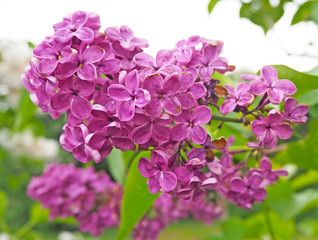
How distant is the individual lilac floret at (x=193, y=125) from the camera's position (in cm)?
39

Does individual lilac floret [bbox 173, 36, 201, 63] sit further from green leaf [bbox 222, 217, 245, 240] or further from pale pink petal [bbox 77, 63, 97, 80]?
green leaf [bbox 222, 217, 245, 240]

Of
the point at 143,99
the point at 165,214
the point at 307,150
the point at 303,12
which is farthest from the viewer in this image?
the point at 165,214

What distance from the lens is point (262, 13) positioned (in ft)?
3.78

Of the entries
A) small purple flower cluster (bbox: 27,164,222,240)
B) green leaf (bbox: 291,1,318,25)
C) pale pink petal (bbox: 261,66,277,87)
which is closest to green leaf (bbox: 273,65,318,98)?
pale pink petal (bbox: 261,66,277,87)

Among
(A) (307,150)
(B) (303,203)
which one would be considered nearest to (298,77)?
(A) (307,150)

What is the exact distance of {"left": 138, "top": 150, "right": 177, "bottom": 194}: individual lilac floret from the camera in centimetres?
39

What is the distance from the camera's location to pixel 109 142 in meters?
0.39

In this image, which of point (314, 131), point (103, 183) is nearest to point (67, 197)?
point (103, 183)

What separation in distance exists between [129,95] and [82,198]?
2.89 feet

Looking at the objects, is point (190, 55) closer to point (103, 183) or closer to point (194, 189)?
point (194, 189)

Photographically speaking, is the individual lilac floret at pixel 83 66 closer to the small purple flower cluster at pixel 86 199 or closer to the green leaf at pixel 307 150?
the green leaf at pixel 307 150

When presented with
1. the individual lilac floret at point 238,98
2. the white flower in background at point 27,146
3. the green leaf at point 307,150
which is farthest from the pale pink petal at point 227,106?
the white flower in background at point 27,146

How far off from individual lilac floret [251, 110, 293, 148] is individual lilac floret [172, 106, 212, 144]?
0.20 ft

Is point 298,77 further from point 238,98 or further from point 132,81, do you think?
point 132,81
